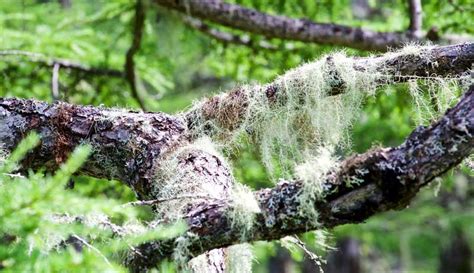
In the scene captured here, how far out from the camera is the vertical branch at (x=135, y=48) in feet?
15.7

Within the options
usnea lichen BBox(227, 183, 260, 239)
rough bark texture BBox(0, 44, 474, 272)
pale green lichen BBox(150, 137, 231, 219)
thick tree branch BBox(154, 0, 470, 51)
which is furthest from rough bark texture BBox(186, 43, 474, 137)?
thick tree branch BBox(154, 0, 470, 51)

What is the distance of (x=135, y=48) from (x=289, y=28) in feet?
3.62

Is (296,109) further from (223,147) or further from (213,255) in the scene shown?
(213,255)

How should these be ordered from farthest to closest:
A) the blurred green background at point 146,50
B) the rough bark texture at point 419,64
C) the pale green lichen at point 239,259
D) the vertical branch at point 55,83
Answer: the blurred green background at point 146,50 → the vertical branch at point 55,83 → the rough bark texture at point 419,64 → the pale green lichen at point 239,259

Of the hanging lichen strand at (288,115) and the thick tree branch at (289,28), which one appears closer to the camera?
the hanging lichen strand at (288,115)

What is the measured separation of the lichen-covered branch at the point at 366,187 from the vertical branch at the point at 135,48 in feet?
10.3

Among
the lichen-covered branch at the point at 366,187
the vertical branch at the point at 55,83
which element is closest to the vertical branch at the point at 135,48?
the vertical branch at the point at 55,83

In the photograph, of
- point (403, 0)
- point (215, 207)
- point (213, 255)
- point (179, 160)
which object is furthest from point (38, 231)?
point (403, 0)

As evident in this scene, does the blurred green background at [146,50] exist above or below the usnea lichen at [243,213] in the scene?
above

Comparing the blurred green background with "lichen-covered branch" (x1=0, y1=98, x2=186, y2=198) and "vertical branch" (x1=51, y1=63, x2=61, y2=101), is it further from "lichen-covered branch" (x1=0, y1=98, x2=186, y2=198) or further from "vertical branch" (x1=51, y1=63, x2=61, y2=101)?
"lichen-covered branch" (x1=0, y1=98, x2=186, y2=198)

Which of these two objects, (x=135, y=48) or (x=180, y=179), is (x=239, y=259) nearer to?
(x=180, y=179)

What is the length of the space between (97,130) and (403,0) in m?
2.91

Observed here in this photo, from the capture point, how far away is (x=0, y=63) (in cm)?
472

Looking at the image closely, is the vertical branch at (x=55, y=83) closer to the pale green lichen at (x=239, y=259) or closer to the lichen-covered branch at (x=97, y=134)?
the lichen-covered branch at (x=97, y=134)
